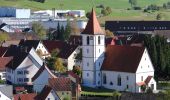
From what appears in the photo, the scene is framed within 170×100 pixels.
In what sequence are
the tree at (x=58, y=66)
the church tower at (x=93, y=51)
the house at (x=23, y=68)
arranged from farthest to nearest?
1. the tree at (x=58, y=66)
2. the house at (x=23, y=68)
3. the church tower at (x=93, y=51)

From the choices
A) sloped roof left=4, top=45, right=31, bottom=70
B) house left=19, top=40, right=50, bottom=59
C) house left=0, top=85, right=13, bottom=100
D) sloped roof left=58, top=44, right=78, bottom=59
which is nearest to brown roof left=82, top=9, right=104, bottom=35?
→ sloped roof left=4, top=45, right=31, bottom=70

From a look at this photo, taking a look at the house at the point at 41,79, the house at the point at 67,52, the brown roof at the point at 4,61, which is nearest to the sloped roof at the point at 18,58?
the brown roof at the point at 4,61

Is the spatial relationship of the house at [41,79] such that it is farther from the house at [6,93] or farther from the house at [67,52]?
the house at [67,52]

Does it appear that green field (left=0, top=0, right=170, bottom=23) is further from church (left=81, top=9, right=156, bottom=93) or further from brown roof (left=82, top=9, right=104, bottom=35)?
church (left=81, top=9, right=156, bottom=93)

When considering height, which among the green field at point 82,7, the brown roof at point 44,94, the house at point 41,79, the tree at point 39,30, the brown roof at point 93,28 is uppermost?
the brown roof at point 93,28

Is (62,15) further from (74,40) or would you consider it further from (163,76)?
(163,76)

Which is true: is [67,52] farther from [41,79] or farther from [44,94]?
[44,94]

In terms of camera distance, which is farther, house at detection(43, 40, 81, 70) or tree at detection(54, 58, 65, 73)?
house at detection(43, 40, 81, 70)
